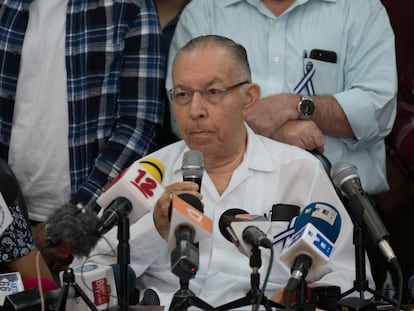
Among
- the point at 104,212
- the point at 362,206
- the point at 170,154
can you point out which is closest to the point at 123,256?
the point at 104,212

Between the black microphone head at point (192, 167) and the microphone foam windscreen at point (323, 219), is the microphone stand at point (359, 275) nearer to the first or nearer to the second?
the microphone foam windscreen at point (323, 219)

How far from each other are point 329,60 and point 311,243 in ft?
6.02

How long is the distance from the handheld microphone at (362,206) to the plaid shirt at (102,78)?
5.23 feet

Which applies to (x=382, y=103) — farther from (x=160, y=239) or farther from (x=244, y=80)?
(x=160, y=239)

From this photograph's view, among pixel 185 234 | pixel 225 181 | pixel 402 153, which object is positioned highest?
pixel 185 234

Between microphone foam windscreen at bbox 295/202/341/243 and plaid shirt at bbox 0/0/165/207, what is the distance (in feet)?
5.51

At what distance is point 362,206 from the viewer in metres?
2.70

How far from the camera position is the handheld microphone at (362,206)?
8.47 ft

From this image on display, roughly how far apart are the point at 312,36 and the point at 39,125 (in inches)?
55.2

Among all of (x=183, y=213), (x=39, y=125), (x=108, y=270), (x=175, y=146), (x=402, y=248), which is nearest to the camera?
(x=183, y=213)

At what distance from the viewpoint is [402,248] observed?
5301 mm

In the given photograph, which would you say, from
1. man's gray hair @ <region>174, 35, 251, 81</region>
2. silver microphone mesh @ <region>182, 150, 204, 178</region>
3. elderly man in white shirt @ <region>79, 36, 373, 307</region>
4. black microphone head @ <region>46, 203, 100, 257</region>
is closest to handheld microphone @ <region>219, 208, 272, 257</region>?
silver microphone mesh @ <region>182, 150, 204, 178</region>

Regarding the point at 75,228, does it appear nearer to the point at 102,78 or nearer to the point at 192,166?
the point at 192,166

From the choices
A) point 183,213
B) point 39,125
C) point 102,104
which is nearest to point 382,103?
point 102,104
